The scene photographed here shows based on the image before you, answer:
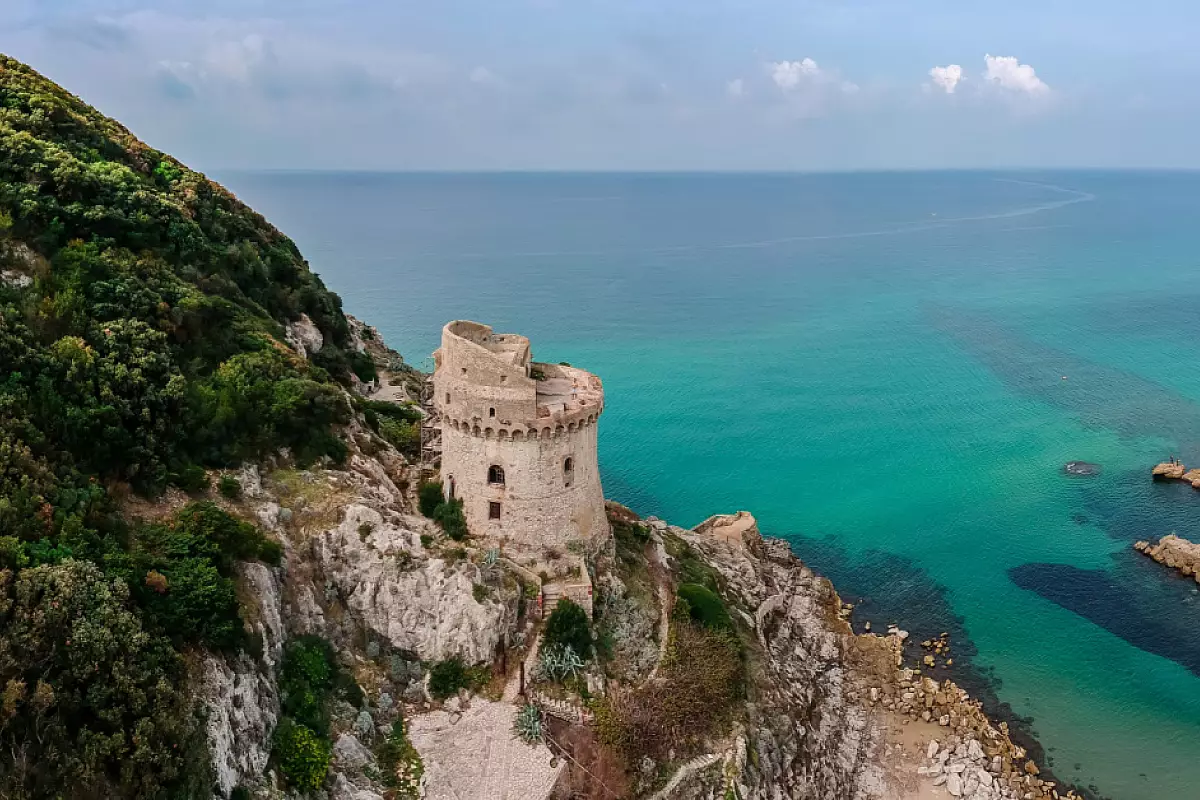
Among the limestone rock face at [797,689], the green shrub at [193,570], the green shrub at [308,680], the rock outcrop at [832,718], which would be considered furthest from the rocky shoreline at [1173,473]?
the green shrub at [193,570]

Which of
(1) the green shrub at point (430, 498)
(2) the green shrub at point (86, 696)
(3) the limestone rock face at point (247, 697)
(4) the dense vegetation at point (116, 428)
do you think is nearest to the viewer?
(2) the green shrub at point (86, 696)

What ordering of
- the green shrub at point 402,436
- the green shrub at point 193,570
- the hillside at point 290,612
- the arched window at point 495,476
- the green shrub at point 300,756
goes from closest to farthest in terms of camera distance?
the hillside at point 290,612, the green shrub at point 193,570, the green shrub at point 300,756, the arched window at point 495,476, the green shrub at point 402,436

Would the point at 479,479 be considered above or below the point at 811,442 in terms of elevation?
above

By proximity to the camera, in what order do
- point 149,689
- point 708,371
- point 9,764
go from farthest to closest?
point 708,371
point 149,689
point 9,764

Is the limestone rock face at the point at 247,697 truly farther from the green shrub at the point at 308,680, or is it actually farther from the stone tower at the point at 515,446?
the stone tower at the point at 515,446

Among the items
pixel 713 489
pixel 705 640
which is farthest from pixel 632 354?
pixel 705 640

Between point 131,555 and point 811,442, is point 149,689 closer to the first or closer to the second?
point 131,555

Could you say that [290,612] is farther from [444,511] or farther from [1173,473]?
[1173,473]

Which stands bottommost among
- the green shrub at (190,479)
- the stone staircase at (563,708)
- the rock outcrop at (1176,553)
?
the rock outcrop at (1176,553)
